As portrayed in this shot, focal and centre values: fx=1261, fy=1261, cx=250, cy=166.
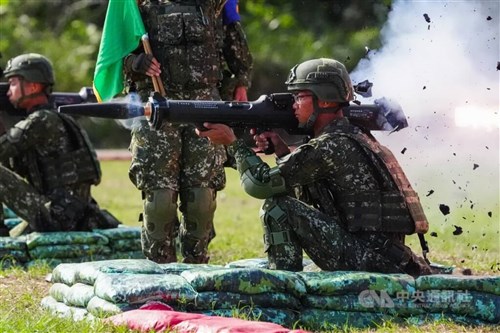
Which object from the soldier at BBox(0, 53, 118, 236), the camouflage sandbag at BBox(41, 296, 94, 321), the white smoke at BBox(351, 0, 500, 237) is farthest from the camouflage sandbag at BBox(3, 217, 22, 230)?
the white smoke at BBox(351, 0, 500, 237)

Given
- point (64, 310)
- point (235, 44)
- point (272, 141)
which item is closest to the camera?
point (64, 310)

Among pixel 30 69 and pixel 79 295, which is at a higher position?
pixel 30 69

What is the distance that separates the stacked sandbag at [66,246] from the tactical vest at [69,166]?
0.59 metres

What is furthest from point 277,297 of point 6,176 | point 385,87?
point 6,176

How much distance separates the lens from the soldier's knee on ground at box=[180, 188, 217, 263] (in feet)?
30.6

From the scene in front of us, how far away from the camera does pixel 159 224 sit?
30.2 feet

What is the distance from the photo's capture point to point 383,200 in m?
8.01

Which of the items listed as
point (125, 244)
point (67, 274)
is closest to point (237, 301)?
point (67, 274)

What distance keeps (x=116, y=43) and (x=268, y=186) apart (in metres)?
2.06

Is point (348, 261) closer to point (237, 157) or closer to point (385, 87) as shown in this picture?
point (237, 157)

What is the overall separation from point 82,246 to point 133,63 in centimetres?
212

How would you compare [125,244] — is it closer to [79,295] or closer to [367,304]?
[79,295]

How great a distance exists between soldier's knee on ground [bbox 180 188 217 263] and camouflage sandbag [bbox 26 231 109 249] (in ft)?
4.93

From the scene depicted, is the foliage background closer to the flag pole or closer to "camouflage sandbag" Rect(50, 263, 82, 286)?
the flag pole
